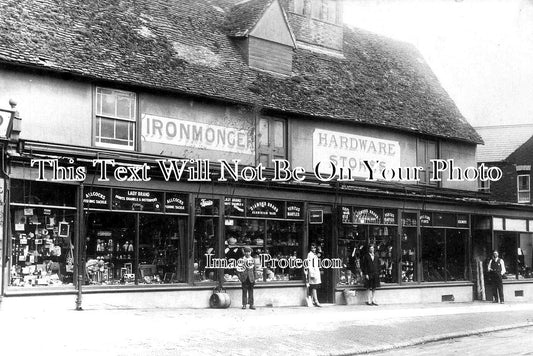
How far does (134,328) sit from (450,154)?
1839 centimetres

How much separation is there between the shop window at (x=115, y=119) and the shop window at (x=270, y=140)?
4422 mm

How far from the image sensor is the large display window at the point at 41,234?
1644cm

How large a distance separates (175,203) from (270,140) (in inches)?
188

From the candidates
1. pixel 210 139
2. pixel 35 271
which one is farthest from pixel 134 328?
pixel 210 139

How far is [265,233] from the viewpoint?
2170 centimetres

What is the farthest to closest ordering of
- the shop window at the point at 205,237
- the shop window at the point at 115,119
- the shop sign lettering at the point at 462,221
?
the shop sign lettering at the point at 462,221, the shop window at the point at 205,237, the shop window at the point at 115,119

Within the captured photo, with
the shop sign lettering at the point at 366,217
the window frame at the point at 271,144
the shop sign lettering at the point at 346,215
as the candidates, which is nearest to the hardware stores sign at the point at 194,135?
the window frame at the point at 271,144

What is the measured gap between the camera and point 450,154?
29547mm

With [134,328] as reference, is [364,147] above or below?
above

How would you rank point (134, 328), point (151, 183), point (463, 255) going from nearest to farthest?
point (134, 328), point (151, 183), point (463, 255)

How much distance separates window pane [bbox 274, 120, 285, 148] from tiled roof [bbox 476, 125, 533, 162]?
2602 centimetres

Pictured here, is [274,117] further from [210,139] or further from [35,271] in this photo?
[35,271]

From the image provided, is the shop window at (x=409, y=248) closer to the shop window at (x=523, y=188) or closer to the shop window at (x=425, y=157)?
the shop window at (x=425, y=157)

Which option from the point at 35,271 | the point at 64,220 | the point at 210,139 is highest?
the point at 210,139
